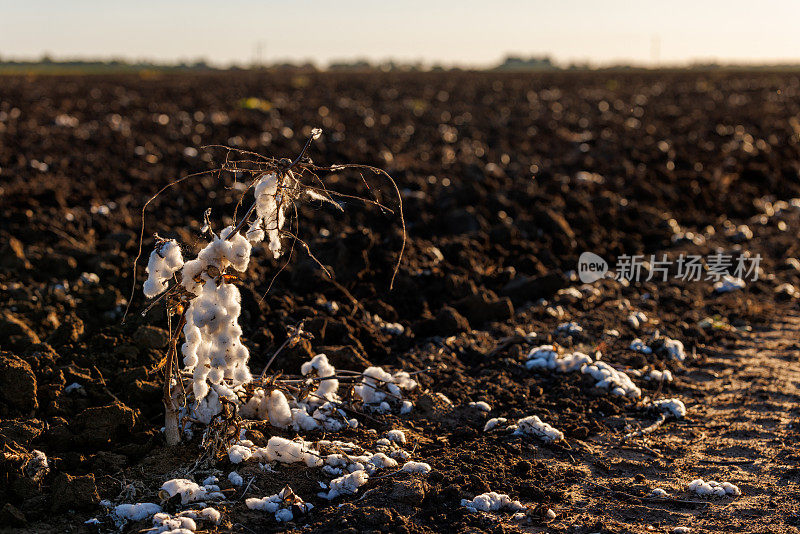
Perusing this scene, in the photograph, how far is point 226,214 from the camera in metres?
7.94

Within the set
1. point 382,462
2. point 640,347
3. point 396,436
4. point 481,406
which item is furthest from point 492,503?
point 640,347

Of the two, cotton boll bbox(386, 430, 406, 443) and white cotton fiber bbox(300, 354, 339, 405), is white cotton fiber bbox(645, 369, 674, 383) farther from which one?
white cotton fiber bbox(300, 354, 339, 405)

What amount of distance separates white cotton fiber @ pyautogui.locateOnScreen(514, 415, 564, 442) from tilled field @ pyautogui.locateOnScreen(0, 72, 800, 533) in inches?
2.6

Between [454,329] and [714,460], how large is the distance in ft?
6.32

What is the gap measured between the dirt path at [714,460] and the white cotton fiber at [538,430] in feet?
0.59

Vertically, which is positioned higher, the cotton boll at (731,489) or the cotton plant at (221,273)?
the cotton plant at (221,273)

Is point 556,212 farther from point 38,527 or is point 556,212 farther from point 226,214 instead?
point 38,527

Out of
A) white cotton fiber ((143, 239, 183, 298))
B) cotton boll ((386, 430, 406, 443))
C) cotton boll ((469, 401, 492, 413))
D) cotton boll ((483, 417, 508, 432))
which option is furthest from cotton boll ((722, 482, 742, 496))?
white cotton fiber ((143, 239, 183, 298))

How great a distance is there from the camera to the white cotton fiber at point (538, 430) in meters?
4.18

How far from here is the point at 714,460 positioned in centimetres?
408

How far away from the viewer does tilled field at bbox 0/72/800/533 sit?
3.54m

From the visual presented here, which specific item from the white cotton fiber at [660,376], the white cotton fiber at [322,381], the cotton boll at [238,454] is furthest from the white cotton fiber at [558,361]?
the cotton boll at [238,454]

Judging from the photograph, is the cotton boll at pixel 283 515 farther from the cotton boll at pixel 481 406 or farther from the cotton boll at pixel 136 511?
the cotton boll at pixel 481 406

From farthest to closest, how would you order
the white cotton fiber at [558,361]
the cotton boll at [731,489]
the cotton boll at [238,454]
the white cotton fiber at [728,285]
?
the white cotton fiber at [728,285] → the white cotton fiber at [558,361] → the cotton boll at [731,489] → the cotton boll at [238,454]
